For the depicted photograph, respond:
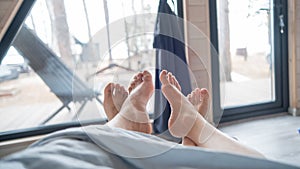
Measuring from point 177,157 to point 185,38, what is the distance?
156cm

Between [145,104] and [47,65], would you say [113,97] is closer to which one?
[145,104]

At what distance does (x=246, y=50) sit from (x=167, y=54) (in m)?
1.05

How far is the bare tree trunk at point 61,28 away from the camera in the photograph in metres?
2.07

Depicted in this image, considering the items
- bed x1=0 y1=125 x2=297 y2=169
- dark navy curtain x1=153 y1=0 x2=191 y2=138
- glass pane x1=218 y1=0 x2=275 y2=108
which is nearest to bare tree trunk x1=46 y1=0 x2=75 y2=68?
dark navy curtain x1=153 y1=0 x2=191 y2=138

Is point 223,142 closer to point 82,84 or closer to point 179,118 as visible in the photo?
point 179,118

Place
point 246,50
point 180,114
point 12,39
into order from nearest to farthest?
1. point 180,114
2. point 12,39
3. point 246,50

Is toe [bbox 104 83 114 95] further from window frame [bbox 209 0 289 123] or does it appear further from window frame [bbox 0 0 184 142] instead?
window frame [bbox 209 0 289 123]

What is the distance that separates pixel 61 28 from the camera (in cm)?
210

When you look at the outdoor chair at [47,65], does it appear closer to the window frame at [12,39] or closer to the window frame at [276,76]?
the window frame at [12,39]

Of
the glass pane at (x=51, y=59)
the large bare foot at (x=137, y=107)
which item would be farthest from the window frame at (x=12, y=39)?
the large bare foot at (x=137, y=107)

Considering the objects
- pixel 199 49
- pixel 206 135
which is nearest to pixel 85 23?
pixel 199 49

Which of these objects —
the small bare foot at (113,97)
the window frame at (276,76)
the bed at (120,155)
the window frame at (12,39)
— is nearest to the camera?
the bed at (120,155)

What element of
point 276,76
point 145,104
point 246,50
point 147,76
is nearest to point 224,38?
point 246,50

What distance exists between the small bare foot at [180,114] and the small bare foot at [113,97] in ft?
0.90
